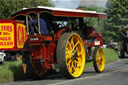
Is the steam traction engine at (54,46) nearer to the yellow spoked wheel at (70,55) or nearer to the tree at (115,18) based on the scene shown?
the yellow spoked wheel at (70,55)

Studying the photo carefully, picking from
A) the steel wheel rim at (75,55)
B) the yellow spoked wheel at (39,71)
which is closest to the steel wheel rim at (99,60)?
the steel wheel rim at (75,55)

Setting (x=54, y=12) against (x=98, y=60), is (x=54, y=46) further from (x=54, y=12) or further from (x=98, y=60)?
(x=98, y=60)

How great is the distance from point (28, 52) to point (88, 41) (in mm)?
2678

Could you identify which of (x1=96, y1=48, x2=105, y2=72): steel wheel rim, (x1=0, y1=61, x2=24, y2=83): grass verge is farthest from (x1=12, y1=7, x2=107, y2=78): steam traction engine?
(x1=96, y1=48, x2=105, y2=72): steel wheel rim

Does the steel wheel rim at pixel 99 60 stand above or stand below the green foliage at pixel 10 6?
below

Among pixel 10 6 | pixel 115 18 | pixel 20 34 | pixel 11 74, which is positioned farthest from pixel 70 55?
pixel 115 18

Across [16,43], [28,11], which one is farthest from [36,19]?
[16,43]

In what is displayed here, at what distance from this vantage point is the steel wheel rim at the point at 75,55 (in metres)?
10.1

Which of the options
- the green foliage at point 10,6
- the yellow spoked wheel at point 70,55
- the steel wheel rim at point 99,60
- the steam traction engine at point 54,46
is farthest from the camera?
the green foliage at point 10,6

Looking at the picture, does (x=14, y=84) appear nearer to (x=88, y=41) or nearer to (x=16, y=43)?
(x=88, y=41)

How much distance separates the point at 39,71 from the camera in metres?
11.1

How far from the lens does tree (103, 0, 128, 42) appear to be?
47.2 metres

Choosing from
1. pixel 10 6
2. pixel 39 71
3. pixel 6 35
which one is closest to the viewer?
pixel 39 71

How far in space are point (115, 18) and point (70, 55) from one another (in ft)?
127
